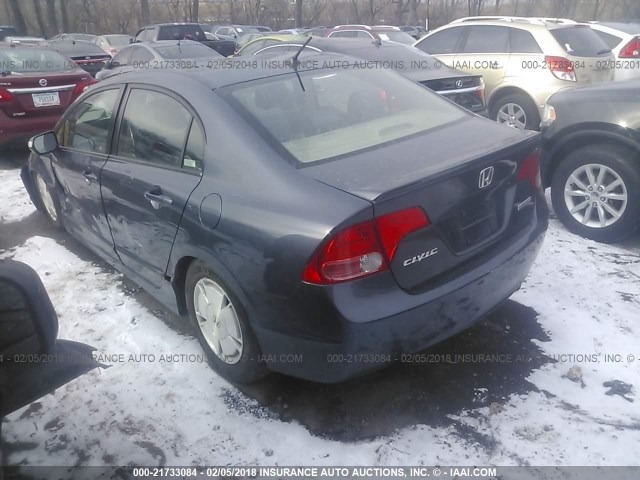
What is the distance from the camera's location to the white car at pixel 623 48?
8.70 metres

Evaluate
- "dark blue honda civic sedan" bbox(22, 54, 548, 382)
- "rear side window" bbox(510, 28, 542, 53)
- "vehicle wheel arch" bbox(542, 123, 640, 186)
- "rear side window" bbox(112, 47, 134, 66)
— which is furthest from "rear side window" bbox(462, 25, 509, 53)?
"rear side window" bbox(112, 47, 134, 66)

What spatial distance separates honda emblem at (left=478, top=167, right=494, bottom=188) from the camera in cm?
257

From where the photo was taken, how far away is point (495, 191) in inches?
106

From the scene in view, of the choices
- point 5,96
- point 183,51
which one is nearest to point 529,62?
point 183,51

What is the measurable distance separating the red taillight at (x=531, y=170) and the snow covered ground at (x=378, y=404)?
922mm

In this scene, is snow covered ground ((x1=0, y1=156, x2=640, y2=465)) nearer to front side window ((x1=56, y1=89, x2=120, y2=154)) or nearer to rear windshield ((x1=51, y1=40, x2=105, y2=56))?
front side window ((x1=56, y1=89, x2=120, y2=154))

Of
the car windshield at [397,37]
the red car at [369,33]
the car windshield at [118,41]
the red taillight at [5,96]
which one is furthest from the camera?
the car windshield at [118,41]

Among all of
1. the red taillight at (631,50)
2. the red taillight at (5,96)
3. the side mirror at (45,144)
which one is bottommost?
the red taillight at (5,96)

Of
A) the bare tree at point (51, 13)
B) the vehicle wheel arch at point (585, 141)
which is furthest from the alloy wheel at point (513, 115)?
the bare tree at point (51, 13)

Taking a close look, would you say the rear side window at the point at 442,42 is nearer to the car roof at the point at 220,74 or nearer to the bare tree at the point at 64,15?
the car roof at the point at 220,74

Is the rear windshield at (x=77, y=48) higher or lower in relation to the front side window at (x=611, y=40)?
lower

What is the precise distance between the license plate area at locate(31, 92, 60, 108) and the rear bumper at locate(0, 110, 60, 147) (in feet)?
0.58

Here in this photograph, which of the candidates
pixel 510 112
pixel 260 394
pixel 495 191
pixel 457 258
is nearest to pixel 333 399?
pixel 260 394

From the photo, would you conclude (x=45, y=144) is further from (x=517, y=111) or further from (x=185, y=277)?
(x=517, y=111)
